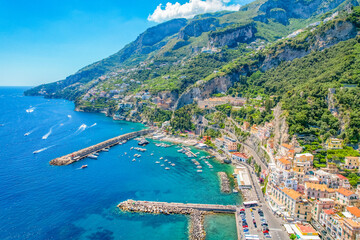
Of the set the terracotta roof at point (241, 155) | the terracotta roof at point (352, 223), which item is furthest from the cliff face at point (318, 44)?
the terracotta roof at point (352, 223)

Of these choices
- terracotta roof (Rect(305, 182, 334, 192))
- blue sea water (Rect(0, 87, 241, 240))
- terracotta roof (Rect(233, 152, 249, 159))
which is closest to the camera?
blue sea water (Rect(0, 87, 241, 240))

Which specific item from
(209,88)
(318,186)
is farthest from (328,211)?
(209,88)

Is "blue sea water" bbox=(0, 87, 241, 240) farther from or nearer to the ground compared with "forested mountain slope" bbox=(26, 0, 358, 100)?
nearer to the ground

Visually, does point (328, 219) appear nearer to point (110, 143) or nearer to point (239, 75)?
point (110, 143)

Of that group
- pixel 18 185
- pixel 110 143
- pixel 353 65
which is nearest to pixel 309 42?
pixel 353 65

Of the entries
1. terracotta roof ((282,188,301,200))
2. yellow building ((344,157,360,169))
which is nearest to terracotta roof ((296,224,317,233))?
terracotta roof ((282,188,301,200))

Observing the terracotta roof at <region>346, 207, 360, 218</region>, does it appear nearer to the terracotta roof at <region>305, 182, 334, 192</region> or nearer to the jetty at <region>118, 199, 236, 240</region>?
the terracotta roof at <region>305, 182, 334, 192</region>
